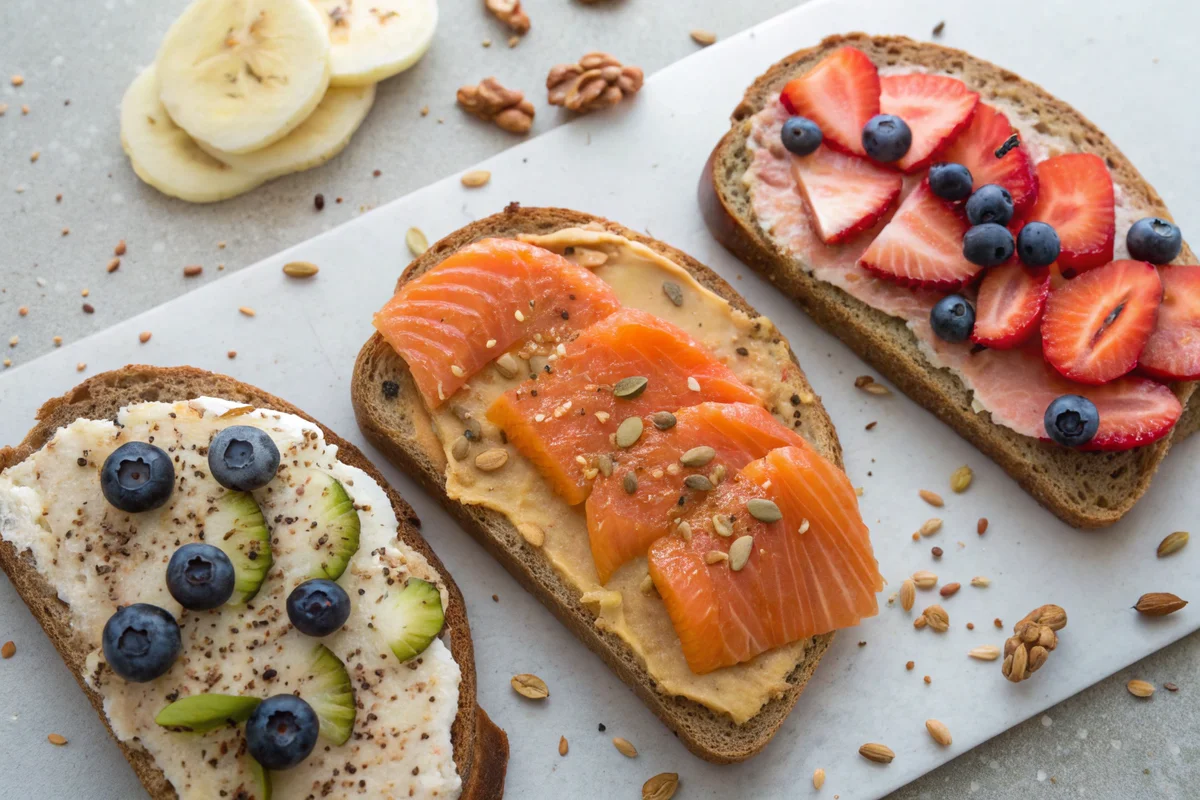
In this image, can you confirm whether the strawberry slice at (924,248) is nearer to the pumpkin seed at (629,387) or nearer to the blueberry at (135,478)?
the pumpkin seed at (629,387)

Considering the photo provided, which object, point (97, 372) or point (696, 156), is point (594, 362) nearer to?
point (696, 156)

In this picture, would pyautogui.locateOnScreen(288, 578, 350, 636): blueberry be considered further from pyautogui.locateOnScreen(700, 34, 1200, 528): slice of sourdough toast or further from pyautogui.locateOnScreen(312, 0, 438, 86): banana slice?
pyautogui.locateOnScreen(312, 0, 438, 86): banana slice

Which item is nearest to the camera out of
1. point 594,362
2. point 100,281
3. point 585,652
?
point 594,362

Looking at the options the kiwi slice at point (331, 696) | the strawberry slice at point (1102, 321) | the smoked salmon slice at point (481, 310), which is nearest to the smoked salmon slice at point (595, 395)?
the smoked salmon slice at point (481, 310)

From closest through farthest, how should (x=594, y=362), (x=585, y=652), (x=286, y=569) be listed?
(x=286, y=569)
(x=594, y=362)
(x=585, y=652)

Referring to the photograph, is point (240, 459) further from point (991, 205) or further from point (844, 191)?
point (991, 205)

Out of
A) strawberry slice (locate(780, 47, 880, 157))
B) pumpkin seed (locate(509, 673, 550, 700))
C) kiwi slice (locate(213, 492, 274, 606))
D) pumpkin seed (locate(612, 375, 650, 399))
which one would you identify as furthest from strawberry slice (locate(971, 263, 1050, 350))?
kiwi slice (locate(213, 492, 274, 606))

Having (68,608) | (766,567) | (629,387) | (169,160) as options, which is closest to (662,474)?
(629,387)

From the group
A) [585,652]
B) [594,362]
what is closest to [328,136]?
[594,362]

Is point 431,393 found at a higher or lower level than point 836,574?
higher
